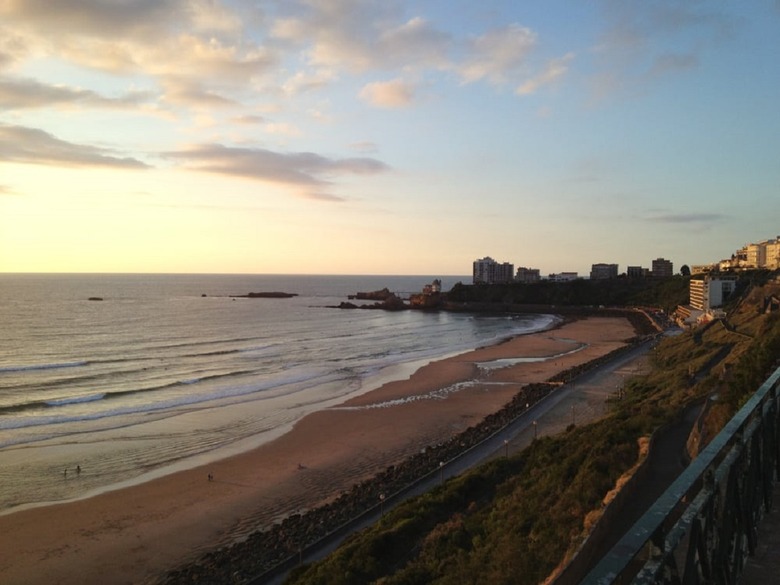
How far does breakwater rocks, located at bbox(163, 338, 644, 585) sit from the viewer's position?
14008 mm

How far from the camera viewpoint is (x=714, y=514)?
8.96 ft

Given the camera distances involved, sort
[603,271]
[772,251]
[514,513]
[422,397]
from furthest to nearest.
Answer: [603,271] < [772,251] < [422,397] < [514,513]

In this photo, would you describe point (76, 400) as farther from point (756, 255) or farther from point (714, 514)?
point (756, 255)

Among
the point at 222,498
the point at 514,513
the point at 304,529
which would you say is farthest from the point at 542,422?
the point at 222,498

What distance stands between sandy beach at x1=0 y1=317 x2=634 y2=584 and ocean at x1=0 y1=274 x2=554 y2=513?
1423mm

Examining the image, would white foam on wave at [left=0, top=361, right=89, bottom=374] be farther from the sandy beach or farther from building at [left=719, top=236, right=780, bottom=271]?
building at [left=719, top=236, right=780, bottom=271]

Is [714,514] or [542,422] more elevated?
[714,514]

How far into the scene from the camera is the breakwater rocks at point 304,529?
14008 mm

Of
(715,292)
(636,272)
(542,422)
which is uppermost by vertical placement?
(636,272)

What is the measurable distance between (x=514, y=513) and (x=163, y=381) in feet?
98.0

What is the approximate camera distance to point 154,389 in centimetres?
3488

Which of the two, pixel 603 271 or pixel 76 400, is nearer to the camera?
pixel 76 400

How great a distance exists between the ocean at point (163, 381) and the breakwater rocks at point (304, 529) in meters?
7.39

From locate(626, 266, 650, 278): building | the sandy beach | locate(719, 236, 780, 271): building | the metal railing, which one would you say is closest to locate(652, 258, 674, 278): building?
locate(626, 266, 650, 278): building
